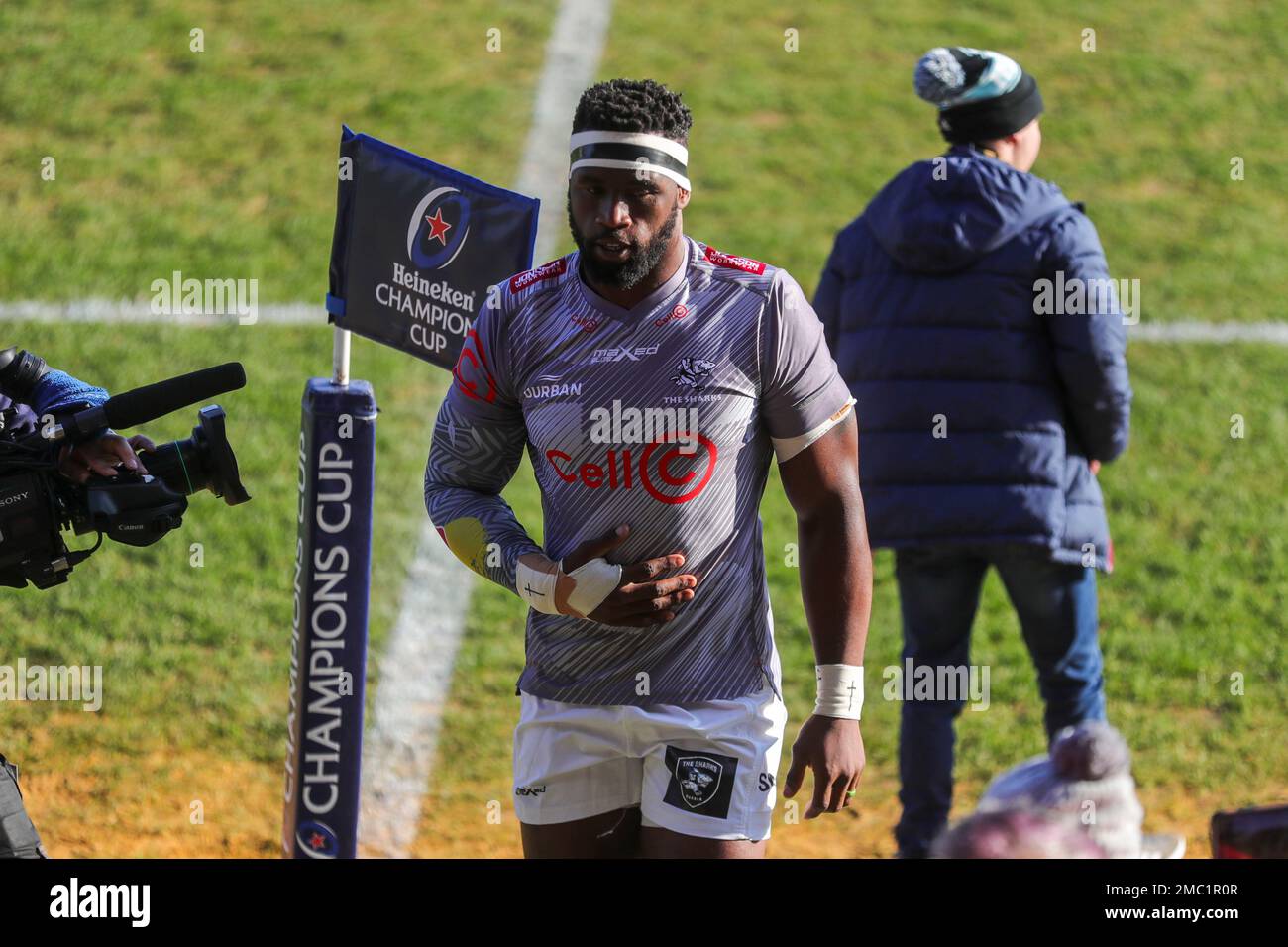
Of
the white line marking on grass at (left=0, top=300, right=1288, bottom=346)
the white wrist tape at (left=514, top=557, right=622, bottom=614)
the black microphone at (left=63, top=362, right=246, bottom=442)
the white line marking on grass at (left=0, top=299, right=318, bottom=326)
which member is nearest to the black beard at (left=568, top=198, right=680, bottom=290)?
the white wrist tape at (left=514, top=557, right=622, bottom=614)

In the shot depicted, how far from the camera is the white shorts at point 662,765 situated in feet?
11.5

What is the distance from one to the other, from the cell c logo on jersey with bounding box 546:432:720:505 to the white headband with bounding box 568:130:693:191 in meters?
0.57

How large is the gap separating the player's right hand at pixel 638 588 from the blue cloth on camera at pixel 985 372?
1716 mm

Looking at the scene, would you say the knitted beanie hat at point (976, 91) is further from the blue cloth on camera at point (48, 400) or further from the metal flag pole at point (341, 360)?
the blue cloth on camera at point (48, 400)

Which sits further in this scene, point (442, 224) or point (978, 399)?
point (978, 399)

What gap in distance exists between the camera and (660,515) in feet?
11.6

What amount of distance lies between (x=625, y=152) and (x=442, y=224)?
1.07 meters

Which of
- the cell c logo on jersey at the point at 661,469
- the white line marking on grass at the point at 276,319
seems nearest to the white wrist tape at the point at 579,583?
the cell c logo on jersey at the point at 661,469

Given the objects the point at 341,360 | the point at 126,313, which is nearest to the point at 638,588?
the point at 341,360

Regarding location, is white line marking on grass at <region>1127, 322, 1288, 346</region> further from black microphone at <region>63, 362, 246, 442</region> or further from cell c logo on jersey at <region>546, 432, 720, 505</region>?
black microphone at <region>63, 362, 246, 442</region>

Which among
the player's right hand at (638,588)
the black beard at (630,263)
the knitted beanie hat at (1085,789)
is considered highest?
the black beard at (630,263)

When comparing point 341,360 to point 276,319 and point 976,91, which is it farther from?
point 276,319

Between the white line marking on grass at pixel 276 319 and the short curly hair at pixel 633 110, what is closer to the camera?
the short curly hair at pixel 633 110
